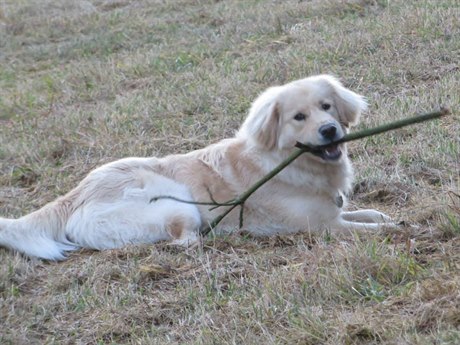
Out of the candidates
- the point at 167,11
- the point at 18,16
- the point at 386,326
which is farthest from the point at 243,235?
the point at 18,16

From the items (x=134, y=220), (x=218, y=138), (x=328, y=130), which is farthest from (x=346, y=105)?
(x=218, y=138)

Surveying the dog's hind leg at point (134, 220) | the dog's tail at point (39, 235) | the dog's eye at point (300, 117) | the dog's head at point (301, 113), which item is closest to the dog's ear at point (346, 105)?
the dog's head at point (301, 113)

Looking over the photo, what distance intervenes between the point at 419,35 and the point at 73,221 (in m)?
5.23

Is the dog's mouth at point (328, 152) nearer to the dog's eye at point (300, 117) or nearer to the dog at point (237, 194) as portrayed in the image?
the dog at point (237, 194)

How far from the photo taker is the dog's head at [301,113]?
534 centimetres

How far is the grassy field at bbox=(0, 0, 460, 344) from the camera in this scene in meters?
3.88

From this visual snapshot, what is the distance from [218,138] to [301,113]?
2459 mm

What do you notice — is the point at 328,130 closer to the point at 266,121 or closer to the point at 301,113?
the point at 301,113

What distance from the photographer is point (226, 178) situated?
574 cm

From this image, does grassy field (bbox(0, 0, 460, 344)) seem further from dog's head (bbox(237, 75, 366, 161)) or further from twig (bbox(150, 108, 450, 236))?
dog's head (bbox(237, 75, 366, 161))

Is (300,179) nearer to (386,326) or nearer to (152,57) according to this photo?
(386,326)

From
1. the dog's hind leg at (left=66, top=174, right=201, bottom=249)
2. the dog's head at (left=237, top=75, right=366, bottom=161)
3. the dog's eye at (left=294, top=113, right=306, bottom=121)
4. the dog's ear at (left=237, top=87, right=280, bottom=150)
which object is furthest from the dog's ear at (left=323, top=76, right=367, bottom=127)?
the dog's hind leg at (left=66, top=174, right=201, bottom=249)

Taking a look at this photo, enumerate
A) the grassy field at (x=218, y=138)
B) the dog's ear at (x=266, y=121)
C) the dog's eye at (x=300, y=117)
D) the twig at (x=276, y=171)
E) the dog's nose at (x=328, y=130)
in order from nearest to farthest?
1. the grassy field at (x=218, y=138)
2. the twig at (x=276, y=171)
3. the dog's nose at (x=328, y=130)
4. the dog's eye at (x=300, y=117)
5. the dog's ear at (x=266, y=121)

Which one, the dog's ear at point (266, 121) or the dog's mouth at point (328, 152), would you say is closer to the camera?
the dog's mouth at point (328, 152)
